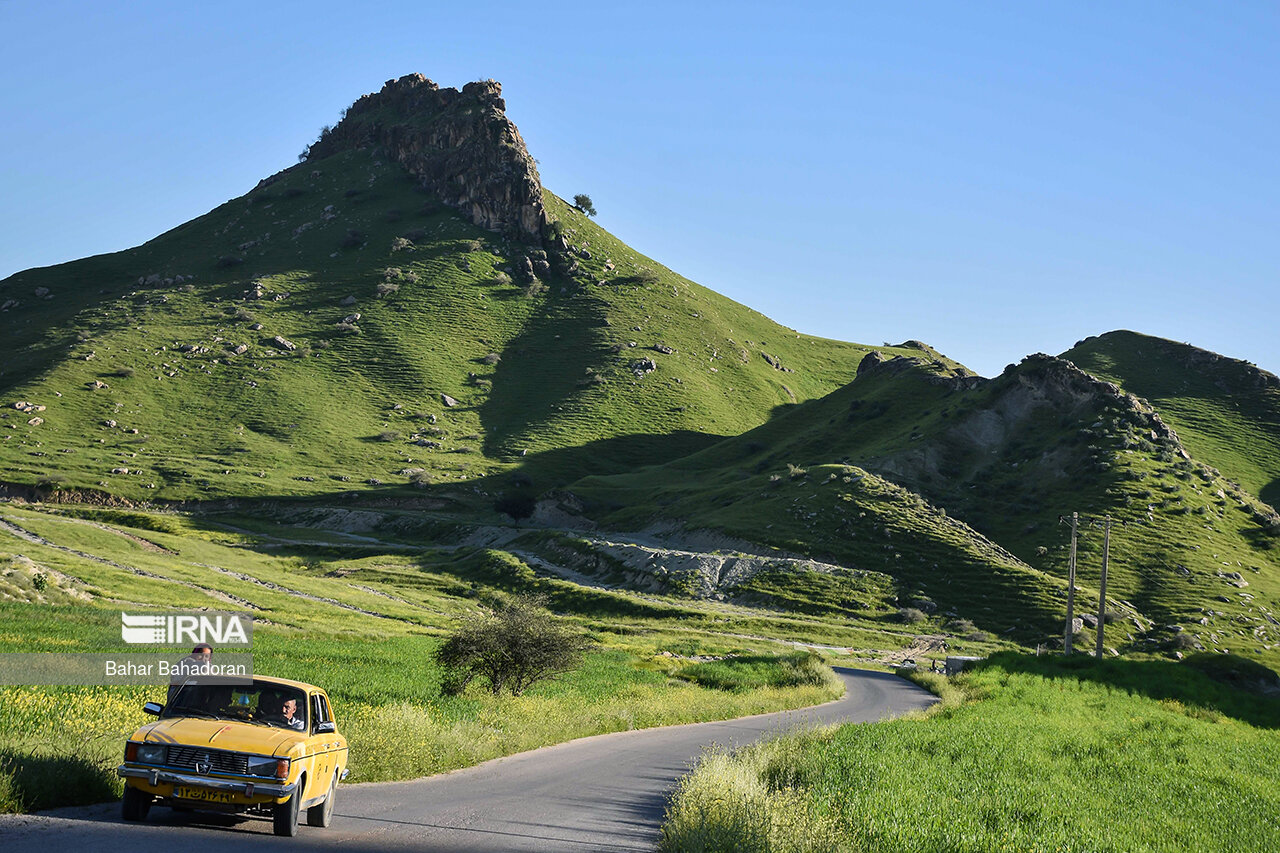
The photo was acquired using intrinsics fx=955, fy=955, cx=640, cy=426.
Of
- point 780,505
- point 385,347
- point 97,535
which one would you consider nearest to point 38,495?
point 97,535

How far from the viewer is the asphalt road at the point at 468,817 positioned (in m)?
11.6

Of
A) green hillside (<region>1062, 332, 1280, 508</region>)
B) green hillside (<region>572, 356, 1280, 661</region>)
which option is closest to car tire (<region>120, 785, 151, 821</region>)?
green hillside (<region>572, 356, 1280, 661</region>)

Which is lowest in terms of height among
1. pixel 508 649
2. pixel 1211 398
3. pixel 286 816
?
pixel 508 649

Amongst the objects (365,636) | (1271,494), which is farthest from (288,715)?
(1271,494)

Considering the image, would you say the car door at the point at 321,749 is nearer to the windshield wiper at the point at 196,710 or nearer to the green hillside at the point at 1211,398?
the windshield wiper at the point at 196,710

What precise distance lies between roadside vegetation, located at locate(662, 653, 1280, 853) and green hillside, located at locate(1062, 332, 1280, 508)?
13184cm

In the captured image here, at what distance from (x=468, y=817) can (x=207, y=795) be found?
14.4ft

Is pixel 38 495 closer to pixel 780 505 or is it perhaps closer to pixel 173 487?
pixel 173 487

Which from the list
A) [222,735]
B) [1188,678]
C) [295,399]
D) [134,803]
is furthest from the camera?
[295,399]

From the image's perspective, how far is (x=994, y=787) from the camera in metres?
18.2

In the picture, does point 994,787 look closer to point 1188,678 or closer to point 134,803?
point 134,803

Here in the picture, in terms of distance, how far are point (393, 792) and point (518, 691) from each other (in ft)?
53.9

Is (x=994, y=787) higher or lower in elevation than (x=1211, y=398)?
lower

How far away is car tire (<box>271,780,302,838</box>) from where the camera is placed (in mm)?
12469
